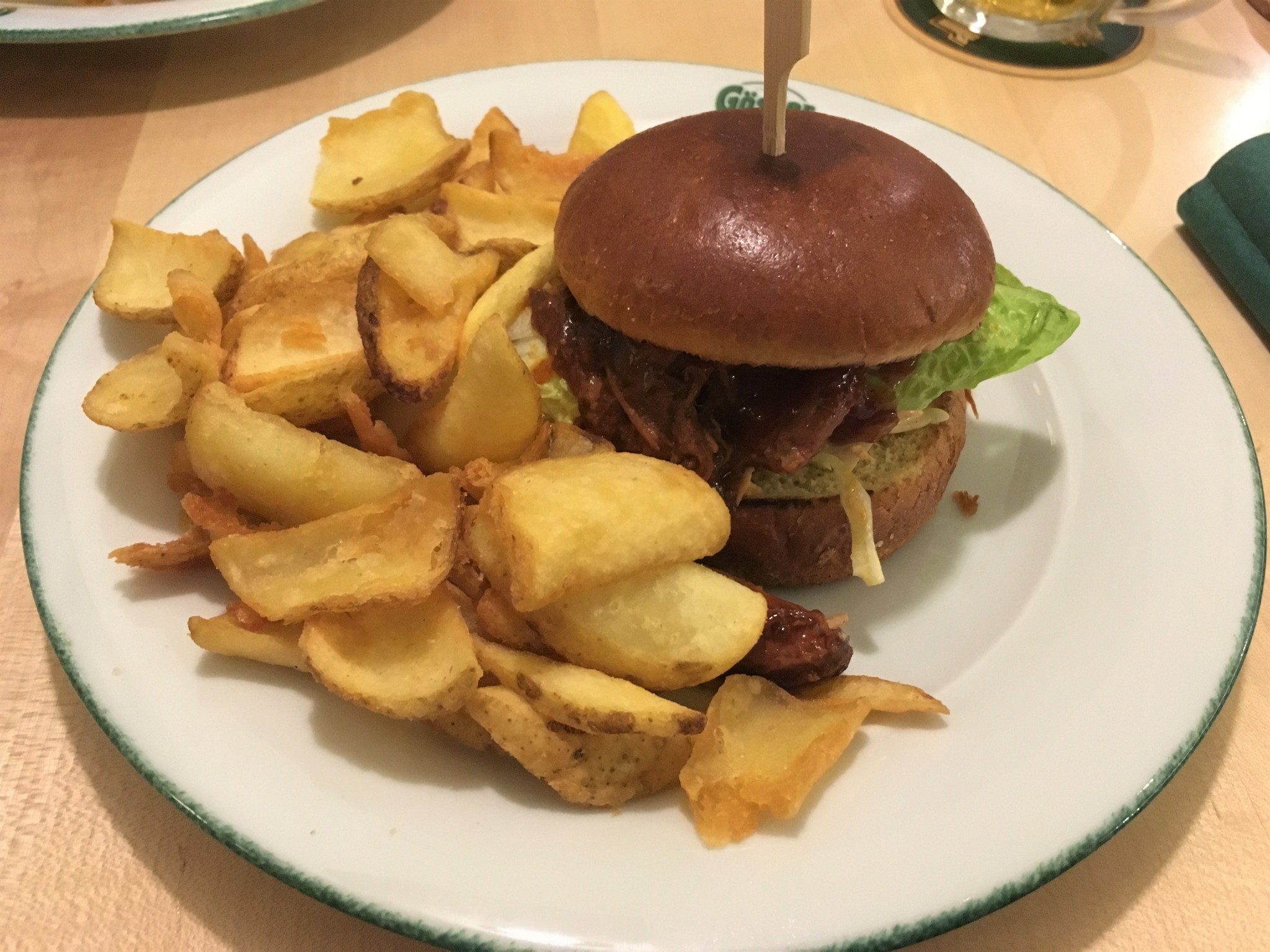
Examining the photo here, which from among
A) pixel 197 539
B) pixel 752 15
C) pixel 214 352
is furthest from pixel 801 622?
pixel 752 15

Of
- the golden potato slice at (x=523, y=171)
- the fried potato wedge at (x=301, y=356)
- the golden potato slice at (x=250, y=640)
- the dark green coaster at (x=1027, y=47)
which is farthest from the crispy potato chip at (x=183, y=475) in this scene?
the dark green coaster at (x=1027, y=47)

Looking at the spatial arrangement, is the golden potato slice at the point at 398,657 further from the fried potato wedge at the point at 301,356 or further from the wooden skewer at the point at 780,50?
the wooden skewer at the point at 780,50

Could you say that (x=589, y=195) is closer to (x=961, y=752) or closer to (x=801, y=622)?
(x=801, y=622)

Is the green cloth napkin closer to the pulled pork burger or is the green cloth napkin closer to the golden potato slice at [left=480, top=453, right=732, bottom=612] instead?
the pulled pork burger

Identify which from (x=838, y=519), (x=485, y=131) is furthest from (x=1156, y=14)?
(x=838, y=519)

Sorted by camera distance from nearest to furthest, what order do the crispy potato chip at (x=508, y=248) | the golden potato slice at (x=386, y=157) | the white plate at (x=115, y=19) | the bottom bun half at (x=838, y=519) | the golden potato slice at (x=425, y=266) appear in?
the golden potato slice at (x=425, y=266), the bottom bun half at (x=838, y=519), the crispy potato chip at (x=508, y=248), the golden potato slice at (x=386, y=157), the white plate at (x=115, y=19)

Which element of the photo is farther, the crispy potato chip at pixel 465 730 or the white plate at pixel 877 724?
the crispy potato chip at pixel 465 730
